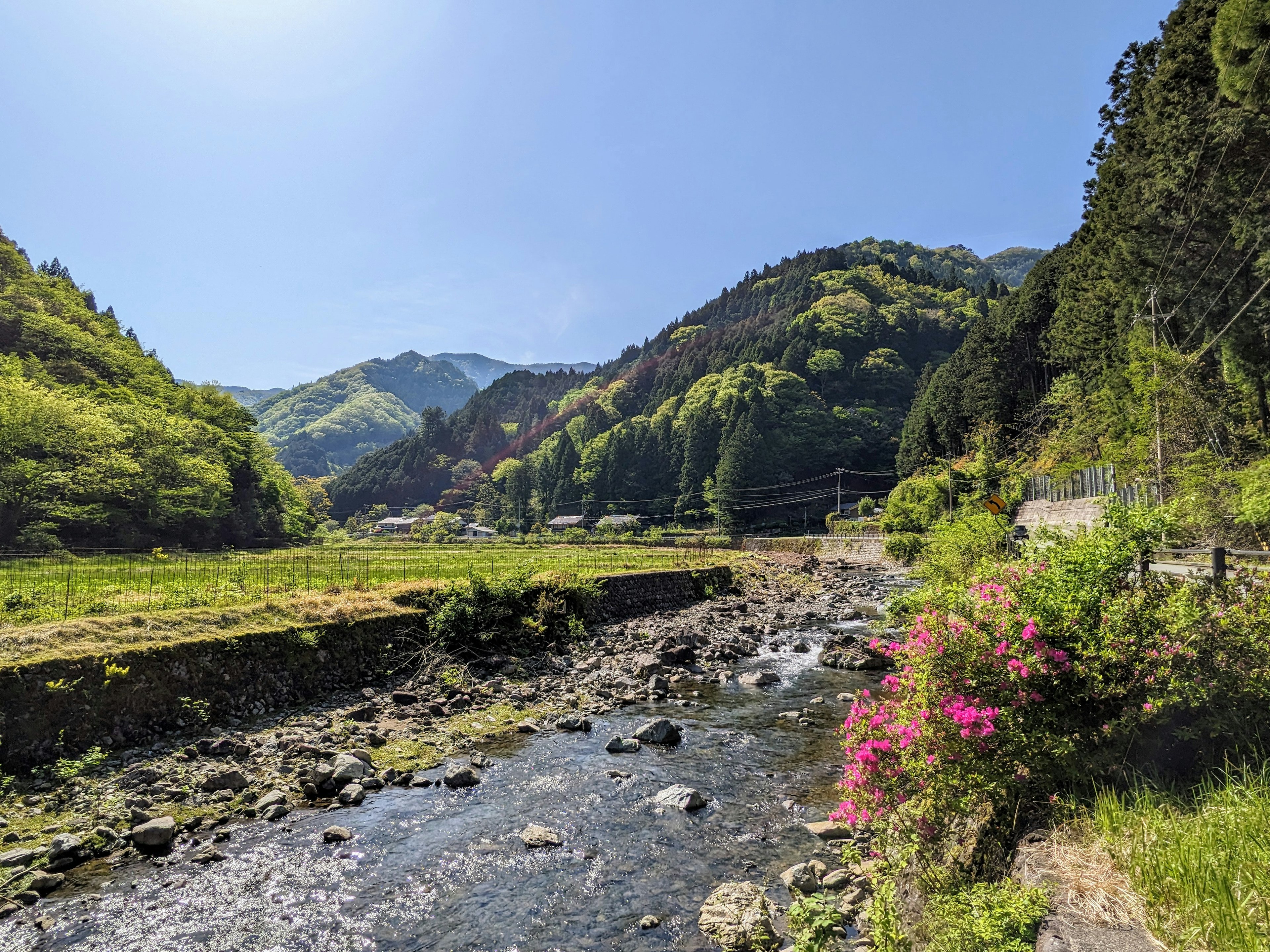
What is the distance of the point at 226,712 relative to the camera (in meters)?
12.8

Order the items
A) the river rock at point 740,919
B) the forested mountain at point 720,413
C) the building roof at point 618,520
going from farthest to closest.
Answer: the forested mountain at point 720,413
the building roof at point 618,520
the river rock at point 740,919

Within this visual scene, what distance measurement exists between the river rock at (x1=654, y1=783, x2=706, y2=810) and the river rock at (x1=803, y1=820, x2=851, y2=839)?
1829mm

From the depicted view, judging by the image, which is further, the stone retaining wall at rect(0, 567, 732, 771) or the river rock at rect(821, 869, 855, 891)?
the stone retaining wall at rect(0, 567, 732, 771)

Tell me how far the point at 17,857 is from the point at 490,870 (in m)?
5.91

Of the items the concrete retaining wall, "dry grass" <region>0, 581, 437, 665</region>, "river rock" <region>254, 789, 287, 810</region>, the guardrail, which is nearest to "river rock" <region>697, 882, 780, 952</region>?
the guardrail

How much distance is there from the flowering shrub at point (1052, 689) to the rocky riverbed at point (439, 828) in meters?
2.07

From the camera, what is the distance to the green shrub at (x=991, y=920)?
406cm

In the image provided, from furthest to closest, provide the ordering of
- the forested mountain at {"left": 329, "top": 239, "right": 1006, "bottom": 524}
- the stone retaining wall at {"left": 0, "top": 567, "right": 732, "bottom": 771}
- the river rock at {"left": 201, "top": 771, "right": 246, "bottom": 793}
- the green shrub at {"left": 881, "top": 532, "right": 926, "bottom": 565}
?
the forested mountain at {"left": 329, "top": 239, "right": 1006, "bottom": 524}
the green shrub at {"left": 881, "top": 532, "right": 926, "bottom": 565}
the stone retaining wall at {"left": 0, "top": 567, "right": 732, "bottom": 771}
the river rock at {"left": 201, "top": 771, "right": 246, "bottom": 793}

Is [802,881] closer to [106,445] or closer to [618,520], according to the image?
[106,445]

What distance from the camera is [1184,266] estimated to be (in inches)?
1016

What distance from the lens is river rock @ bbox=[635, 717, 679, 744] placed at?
1288 cm

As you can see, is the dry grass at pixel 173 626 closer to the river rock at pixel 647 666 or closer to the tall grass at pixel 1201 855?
the river rock at pixel 647 666

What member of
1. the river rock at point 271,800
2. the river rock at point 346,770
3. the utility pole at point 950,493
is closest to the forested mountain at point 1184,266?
the utility pole at point 950,493

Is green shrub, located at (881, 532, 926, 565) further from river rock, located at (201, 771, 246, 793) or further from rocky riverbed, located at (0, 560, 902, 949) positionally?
river rock, located at (201, 771, 246, 793)
